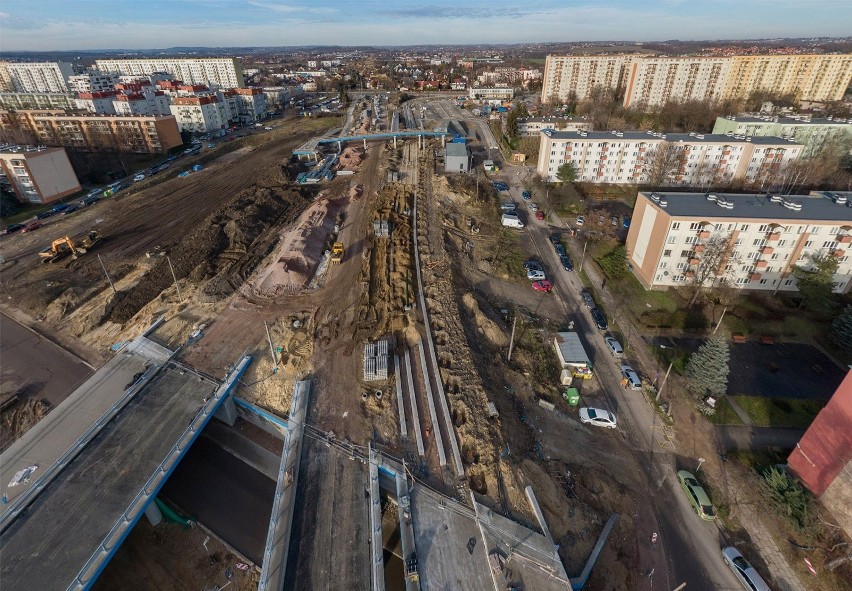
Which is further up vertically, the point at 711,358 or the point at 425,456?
the point at 711,358

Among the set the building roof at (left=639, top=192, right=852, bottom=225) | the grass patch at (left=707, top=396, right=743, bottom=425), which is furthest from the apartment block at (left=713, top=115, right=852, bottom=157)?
the grass patch at (left=707, top=396, right=743, bottom=425)

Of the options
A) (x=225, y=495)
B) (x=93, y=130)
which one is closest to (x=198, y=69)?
(x=93, y=130)

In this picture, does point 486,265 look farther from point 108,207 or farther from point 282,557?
point 108,207

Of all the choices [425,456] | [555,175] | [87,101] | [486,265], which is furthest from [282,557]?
[87,101]

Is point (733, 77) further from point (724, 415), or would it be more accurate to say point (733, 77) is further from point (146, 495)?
point (146, 495)

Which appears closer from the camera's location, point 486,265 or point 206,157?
point 486,265

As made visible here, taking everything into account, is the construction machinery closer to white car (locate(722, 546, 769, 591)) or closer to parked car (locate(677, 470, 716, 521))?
parked car (locate(677, 470, 716, 521))
